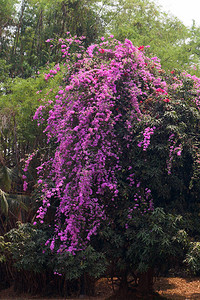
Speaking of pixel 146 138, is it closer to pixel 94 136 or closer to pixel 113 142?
pixel 113 142

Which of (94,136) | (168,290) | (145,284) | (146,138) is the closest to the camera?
(146,138)

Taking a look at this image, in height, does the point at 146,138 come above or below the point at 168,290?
above

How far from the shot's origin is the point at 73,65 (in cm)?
768

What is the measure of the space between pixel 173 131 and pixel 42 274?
13.4ft

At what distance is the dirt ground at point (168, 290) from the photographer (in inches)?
314

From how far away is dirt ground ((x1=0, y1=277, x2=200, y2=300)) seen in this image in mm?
7979

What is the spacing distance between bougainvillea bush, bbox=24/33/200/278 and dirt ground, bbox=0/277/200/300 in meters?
1.98

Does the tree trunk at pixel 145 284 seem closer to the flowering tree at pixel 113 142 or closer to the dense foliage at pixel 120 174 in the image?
the dense foliage at pixel 120 174

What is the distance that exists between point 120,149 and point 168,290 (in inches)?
150

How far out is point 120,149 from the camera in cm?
667

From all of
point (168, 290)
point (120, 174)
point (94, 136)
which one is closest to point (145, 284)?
point (168, 290)

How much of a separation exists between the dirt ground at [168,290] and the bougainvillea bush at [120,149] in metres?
1.98

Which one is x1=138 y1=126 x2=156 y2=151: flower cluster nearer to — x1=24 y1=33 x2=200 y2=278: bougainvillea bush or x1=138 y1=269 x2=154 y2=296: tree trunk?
x1=24 y1=33 x2=200 y2=278: bougainvillea bush

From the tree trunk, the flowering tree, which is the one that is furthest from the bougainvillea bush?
the tree trunk
